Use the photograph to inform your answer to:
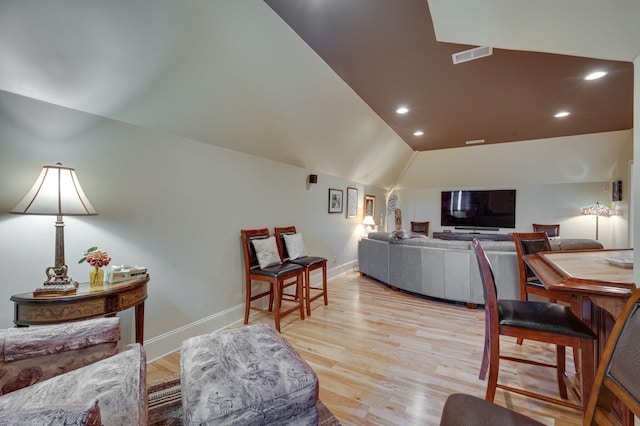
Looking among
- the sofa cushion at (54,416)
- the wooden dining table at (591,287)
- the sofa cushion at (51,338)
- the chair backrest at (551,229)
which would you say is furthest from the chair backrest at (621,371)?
the chair backrest at (551,229)

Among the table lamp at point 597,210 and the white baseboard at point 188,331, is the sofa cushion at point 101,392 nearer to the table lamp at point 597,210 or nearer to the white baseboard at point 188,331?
the white baseboard at point 188,331

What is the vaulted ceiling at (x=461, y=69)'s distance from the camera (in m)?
1.35

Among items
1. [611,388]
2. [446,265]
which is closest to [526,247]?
[446,265]

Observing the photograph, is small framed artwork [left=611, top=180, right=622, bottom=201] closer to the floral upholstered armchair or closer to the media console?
the media console

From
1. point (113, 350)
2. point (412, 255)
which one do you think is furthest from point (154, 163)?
point (412, 255)

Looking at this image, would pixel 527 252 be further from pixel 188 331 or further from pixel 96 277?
pixel 96 277

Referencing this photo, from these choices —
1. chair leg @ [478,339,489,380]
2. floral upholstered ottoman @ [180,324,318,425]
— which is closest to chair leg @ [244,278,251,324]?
floral upholstered ottoman @ [180,324,318,425]

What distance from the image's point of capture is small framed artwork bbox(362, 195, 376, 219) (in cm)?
616

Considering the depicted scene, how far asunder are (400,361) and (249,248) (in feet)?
6.11

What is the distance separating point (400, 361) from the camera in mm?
2260

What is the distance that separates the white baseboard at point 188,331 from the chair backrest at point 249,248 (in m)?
0.50

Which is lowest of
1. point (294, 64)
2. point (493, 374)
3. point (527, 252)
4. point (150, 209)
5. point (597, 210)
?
point (493, 374)

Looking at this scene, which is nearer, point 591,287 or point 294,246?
point 591,287

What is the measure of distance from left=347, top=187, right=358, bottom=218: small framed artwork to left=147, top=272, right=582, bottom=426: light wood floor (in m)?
2.25
